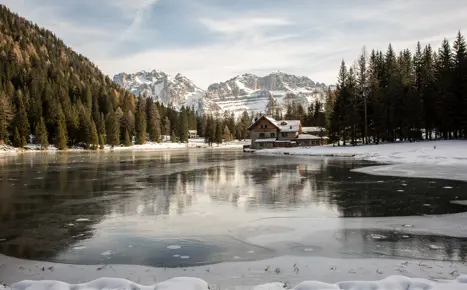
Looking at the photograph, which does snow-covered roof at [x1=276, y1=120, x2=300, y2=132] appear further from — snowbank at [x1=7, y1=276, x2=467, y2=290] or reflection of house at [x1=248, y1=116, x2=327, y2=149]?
snowbank at [x1=7, y1=276, x2=467, y2=290]

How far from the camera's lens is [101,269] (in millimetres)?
Answer: 7496

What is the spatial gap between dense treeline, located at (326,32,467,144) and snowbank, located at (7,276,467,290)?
5595 centimetres

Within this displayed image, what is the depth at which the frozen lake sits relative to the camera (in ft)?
28.3

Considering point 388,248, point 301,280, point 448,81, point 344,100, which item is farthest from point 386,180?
point 344,100

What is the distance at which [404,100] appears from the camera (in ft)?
202

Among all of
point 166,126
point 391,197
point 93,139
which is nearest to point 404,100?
point 391,197

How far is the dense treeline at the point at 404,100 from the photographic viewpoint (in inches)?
2229

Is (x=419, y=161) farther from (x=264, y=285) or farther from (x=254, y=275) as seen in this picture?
(x=264, y=285)

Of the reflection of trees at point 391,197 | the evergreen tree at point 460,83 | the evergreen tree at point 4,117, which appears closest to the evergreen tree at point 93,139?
the evergreen tree at point 4,117

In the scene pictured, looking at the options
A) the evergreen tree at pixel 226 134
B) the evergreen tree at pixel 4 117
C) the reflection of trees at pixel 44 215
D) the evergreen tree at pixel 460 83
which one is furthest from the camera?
the evergreen tree at pixel 226 134

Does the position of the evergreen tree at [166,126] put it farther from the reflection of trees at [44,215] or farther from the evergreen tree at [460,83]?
the reflection of trees at [44,215]

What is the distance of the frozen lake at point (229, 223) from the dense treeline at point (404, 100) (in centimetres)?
4373

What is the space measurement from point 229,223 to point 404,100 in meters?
59.0

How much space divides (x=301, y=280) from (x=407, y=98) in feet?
203
